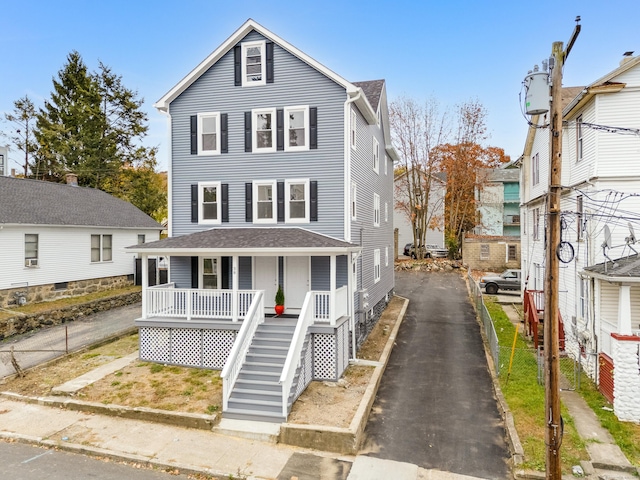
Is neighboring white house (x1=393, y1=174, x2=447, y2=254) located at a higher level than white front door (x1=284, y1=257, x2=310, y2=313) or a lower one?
higher

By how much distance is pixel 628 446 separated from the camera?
8.36m

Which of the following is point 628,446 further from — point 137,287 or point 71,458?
point 137,287

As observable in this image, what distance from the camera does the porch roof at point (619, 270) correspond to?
33.7 feet

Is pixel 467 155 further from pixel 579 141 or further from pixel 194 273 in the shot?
pixel 194 273

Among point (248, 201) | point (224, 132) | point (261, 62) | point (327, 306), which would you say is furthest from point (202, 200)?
point (327, 306)

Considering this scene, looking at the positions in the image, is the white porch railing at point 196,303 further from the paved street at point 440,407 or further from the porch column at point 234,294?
the paved street at point 440,407

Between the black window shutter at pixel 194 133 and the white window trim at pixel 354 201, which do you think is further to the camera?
the black window shutter at pixel 194 133

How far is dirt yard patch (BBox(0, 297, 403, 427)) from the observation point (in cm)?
991

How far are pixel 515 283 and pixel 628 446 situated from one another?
19.0m

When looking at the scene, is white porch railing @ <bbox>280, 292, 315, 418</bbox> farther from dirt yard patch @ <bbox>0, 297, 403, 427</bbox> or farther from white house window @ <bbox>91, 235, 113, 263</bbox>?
white house window @ <bbox>91, 235, 113, 263</bbox>

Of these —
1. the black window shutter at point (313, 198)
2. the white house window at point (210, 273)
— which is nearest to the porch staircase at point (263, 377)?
the white house window at point (210, 273)

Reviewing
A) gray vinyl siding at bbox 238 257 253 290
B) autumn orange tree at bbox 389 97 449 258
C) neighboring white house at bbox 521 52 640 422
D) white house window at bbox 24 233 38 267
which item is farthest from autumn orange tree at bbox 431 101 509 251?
white house window at bbox 24 233 38 267

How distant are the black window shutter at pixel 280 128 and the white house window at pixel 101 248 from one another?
594 inches

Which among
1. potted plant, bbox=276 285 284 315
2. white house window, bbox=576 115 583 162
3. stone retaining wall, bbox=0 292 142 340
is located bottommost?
stone retaining wall, bbox=0 292 142 340
